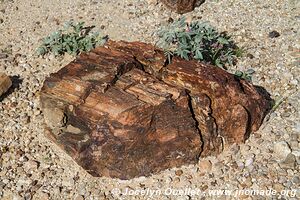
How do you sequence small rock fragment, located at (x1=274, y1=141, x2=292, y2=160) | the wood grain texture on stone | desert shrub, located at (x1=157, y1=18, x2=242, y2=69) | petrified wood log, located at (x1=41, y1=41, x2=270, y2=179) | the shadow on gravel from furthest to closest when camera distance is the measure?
the shadow on gravel → the wood grain texture on stone → desert shrub, located at (x1=157, y1=18, x2=242, y2=69) → small rock fragment, located at (x1=274, y1=141, x2=292, y2=160) → petrified wood log, located at (x1=41, y1=41, x2=270, y2=179)

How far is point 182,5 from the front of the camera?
9.52 metres

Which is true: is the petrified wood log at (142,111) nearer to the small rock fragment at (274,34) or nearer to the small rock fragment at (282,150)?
the small rock fragment at (282,150)

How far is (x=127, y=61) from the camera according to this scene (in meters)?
6.59

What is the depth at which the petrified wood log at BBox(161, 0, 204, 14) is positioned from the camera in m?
9.50

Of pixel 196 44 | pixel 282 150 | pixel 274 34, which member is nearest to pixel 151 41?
pixel 196 44

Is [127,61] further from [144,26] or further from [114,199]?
[144,26]

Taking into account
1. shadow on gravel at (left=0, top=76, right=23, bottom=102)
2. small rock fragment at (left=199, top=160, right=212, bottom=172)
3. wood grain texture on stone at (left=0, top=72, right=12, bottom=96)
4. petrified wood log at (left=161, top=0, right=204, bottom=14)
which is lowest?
shadow on gravel at (left=0, top=76, right=23, bottom=102)

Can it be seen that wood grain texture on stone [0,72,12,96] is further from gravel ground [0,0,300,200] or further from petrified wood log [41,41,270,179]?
petrified wood log [41,41,270,179]

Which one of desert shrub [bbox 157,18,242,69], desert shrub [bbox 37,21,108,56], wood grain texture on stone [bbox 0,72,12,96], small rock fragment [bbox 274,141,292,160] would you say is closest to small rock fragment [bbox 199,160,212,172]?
small rock fragment [bbox 274,141,292,160]

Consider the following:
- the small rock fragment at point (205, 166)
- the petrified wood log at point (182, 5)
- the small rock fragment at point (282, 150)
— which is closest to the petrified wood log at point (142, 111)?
the small rock fragment at point (205, 166)

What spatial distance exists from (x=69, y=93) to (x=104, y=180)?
4.17 feet

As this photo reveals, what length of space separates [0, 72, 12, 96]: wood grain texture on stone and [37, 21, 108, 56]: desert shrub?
1.07 m

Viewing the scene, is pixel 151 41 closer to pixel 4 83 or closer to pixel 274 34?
pixel 274 34

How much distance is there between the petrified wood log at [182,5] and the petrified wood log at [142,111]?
9.64 ft
